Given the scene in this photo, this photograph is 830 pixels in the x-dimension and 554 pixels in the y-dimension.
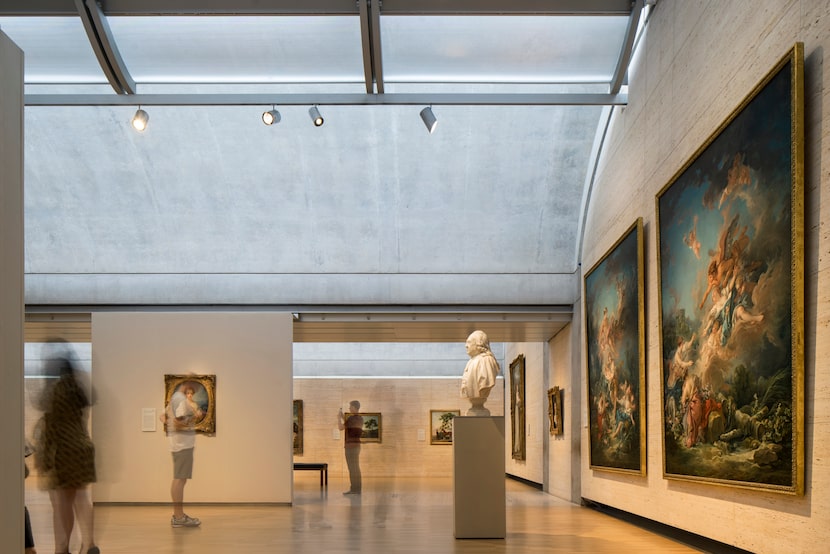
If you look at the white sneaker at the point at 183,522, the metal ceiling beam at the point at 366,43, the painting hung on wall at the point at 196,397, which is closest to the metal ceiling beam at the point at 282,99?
the metal ceiling beam at the point at 366,43

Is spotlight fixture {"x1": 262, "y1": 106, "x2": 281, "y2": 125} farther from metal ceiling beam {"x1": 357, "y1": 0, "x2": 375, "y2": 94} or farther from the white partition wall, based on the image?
the white partition wall

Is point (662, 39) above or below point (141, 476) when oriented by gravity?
above

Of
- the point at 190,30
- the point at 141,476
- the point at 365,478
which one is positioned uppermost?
the point at 190,30

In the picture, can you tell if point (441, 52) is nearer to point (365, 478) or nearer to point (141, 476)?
point (141, 476)

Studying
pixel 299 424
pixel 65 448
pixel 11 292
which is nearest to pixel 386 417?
pixel 299 424

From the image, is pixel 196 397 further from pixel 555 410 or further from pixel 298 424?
pixel 298 424

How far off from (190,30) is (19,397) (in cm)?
981

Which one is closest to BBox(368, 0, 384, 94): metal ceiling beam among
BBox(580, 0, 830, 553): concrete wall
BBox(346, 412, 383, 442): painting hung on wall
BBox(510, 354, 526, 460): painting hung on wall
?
BBox(580, 0, 830, 553): concrete wall

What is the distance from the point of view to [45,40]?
1430 centimetres

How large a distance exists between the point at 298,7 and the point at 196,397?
10455mm

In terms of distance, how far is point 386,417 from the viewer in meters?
35.9

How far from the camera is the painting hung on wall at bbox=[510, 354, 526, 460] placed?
30.2 meters

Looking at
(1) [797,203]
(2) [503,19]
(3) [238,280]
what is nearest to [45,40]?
(2) [503,19]

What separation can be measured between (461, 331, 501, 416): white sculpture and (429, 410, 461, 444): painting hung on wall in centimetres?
2125
